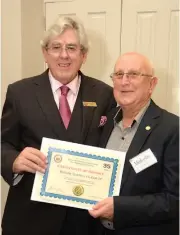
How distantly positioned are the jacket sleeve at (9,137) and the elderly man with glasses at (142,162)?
1.47ft

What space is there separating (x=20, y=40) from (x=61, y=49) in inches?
51.6

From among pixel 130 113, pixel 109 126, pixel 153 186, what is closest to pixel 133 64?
pixel 130 113

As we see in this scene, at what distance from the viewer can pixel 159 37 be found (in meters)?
2.50

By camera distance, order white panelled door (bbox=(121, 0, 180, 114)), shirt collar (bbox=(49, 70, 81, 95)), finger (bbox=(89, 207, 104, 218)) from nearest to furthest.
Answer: finger (bbox=(89, 207, 104, 218)) < shirt collar (bbox=(49, 70, 81, 95)) < white panelled door (bbox=(121, 0, 180, 114))

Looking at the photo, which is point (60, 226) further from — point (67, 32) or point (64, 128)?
point (67, 32)

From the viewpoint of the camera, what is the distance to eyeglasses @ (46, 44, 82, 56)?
5.24 ft

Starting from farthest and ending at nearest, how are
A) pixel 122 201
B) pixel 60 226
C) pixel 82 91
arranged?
pixel 82 91
pixel 60 226
pixel 122 201

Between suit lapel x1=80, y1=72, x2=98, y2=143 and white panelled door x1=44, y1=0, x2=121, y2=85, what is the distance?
102 centimetres

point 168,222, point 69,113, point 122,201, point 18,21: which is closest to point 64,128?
point 69,113

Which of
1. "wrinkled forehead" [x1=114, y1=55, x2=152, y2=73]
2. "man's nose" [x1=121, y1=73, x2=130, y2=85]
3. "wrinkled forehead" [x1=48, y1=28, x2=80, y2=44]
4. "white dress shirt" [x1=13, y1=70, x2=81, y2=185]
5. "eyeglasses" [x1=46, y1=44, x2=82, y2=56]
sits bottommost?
"white dress shirt" [x1=13, y1=70, x2=81, y2=185]

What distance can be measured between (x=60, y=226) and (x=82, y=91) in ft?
2.23

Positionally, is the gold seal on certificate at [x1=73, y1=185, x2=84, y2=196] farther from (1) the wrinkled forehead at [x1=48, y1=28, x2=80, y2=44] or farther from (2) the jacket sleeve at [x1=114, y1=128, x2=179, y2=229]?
(1) the wrinkled forehead at [x1=48, y1=28, x2=80, y2=44]

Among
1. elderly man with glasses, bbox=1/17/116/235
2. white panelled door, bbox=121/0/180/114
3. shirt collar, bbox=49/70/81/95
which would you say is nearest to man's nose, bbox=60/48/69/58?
elderly man with glasses, bbox=1/17/116/235

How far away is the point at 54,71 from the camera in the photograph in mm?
1622
